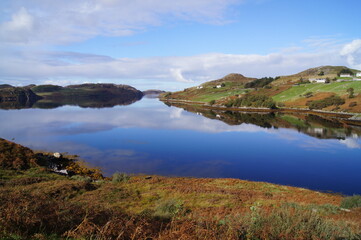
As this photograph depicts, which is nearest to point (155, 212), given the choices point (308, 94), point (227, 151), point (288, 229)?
point (288, 229)

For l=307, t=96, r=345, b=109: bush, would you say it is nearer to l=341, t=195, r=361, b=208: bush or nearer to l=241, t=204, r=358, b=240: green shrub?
l=341, t=195, r=361, b=208: bush

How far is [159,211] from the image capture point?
42.1 ft

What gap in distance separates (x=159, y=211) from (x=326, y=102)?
352ft

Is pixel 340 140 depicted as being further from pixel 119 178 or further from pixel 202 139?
pixel 119 178

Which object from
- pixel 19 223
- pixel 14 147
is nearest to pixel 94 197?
pixel 19 223

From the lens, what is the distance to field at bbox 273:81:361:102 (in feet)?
367

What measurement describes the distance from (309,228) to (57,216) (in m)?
8.08

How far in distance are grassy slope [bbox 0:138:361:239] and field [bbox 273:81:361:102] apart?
4372 inches

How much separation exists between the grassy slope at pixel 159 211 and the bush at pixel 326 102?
90.2 meters

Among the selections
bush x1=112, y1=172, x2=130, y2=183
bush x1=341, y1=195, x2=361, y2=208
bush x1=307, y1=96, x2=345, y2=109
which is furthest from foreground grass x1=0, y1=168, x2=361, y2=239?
bush x1=307, y1=96, x2=345, y2=109

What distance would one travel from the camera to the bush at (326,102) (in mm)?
95750

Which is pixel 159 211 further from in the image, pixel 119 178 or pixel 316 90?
pixel 316 90

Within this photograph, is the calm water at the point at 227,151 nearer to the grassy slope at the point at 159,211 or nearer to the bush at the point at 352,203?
the grassy slope at the point at 159,211

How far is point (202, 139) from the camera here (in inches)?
2068
